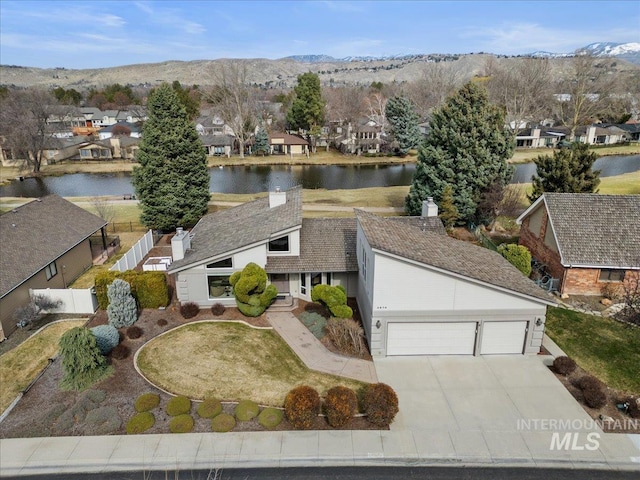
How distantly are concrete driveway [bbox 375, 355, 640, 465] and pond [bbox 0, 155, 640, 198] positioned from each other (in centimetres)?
4720

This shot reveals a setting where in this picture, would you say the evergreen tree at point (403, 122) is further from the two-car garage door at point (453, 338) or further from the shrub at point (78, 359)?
the shrub at point (78, 359)

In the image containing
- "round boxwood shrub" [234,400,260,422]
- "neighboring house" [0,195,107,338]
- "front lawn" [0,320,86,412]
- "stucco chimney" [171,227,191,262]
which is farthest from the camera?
"stucco chimney" [171,227,191,262]

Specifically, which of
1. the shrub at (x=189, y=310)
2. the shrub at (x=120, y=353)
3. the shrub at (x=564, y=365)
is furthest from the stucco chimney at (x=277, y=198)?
the shrub at (x=564, y=365)

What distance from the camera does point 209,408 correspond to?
15969 millimetres

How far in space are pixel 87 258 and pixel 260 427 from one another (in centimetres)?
2161

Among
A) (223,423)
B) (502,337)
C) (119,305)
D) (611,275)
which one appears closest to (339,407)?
(223,423)

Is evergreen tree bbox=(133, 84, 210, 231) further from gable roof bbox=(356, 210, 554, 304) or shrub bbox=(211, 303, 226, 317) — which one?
gable roof bbox=(356, 210, 554, 304)

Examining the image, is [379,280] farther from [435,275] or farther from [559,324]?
[559,324]

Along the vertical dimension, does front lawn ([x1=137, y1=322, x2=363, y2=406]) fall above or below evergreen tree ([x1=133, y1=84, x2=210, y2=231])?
below

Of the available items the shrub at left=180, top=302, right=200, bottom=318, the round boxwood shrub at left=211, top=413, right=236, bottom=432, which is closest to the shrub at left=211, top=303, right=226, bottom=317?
the shrub at left=180, top=302, right=200, bottom=318

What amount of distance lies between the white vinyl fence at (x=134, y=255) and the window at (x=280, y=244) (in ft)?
33.2

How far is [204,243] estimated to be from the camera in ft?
85.3

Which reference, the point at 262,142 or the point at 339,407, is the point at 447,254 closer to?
the point at 339,407

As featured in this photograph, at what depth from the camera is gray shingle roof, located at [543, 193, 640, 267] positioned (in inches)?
971
